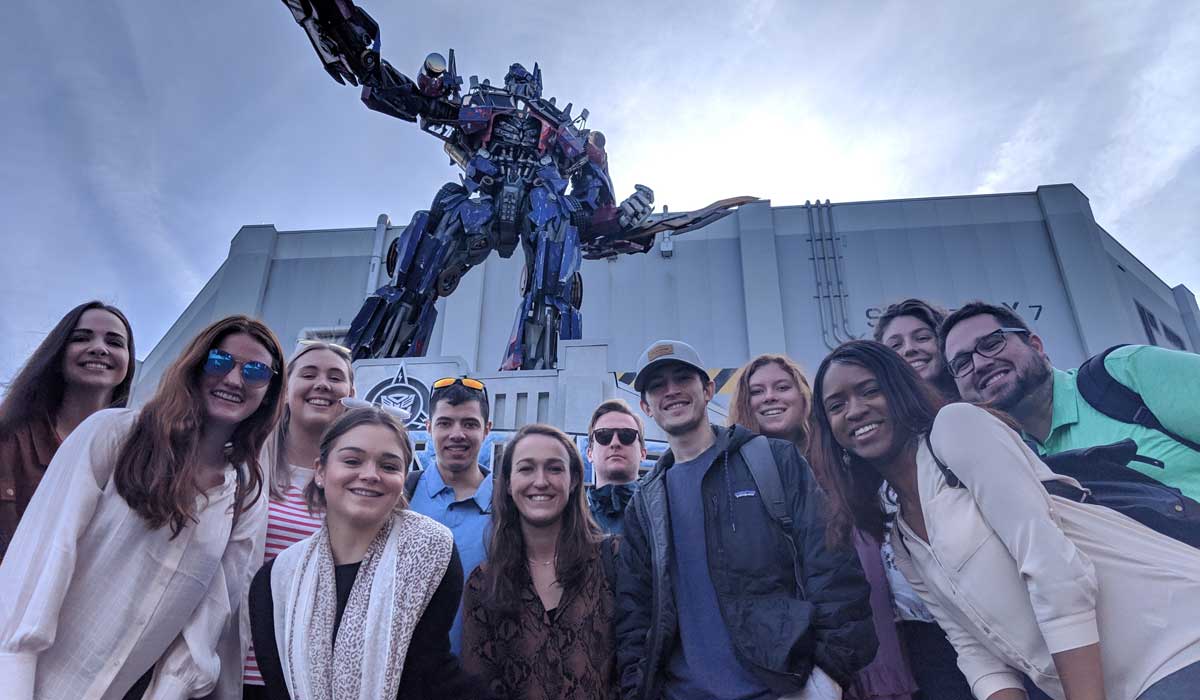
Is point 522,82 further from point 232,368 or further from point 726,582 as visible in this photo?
point 726,582

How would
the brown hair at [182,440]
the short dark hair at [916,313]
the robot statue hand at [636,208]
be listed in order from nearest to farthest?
the brown hair at [182,440]
the short dark hair at [916,313]
the robot statue hand at [636,208]

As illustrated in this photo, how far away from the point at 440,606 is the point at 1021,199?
14538 mm

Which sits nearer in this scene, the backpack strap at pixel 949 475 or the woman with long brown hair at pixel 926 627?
the backpack strap at pixel 949 475

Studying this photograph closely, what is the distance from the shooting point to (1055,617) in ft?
4.91

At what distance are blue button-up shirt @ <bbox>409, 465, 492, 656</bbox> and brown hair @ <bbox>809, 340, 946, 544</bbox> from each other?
1297 mm

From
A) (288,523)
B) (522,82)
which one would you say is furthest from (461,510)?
(522,82)

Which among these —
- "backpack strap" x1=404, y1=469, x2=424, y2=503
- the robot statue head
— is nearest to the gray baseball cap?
"backpack strap" x1=404, y1=469, x2=424, y2=503

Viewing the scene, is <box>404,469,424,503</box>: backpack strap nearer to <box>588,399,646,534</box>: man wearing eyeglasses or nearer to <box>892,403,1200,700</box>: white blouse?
<box>588,399,646,534</box>: man wearing eyeglasses

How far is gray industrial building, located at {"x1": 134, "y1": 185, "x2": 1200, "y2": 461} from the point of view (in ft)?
37.9

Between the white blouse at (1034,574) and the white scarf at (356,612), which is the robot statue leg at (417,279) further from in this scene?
the white blouse at (1034,574)

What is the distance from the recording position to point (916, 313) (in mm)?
2725

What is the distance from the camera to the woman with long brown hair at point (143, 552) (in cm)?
146

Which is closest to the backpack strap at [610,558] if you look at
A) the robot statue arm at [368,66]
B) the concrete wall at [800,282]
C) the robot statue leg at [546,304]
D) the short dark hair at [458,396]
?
A: the short dark hair at [458,396]

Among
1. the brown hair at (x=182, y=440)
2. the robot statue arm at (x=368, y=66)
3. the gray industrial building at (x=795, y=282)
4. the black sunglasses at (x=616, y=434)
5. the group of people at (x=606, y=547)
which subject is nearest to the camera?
the group of people at (x=606, y=547)
